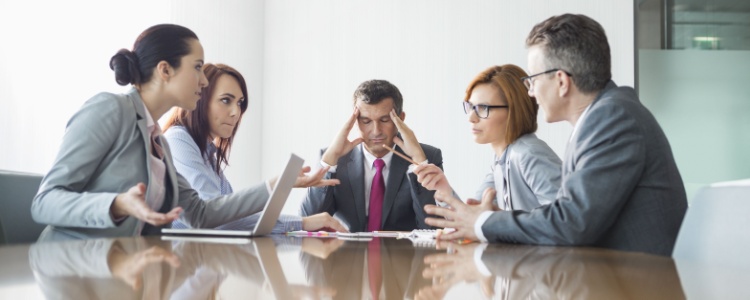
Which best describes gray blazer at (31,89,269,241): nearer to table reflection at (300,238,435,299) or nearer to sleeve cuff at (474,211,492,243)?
sleeve cuff at (474,211,492,243)

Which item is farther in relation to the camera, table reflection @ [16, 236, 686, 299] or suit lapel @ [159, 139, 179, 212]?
suit lapel @ [159, 139, 179, 212]

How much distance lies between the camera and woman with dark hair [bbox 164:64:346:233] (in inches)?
115

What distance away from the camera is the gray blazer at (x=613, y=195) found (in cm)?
170

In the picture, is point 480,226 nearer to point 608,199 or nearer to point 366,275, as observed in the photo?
point 608,199

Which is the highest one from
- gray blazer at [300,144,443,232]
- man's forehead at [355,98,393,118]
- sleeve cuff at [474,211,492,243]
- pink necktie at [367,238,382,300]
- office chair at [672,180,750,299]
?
man's forehead at [355,98,393,118]

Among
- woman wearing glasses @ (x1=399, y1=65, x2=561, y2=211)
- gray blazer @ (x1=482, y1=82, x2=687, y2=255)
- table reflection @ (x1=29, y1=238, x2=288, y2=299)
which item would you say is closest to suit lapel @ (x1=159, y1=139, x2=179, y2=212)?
woman wearing glasses @ (x1=399, y1=65, x2=561, y2=211)

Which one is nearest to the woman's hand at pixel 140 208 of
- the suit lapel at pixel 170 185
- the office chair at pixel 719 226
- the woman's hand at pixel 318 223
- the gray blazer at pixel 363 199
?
the suit lapel at pixel 170 185

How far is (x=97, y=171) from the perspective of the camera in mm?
2143

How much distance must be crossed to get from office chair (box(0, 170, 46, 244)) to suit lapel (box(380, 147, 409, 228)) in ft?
4.95

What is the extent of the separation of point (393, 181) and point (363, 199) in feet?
0.50

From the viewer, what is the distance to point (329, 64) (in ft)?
19.1

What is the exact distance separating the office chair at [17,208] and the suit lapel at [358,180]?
1.46 m

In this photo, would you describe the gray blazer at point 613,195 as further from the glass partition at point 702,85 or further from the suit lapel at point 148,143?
the glass partition at point 702,85

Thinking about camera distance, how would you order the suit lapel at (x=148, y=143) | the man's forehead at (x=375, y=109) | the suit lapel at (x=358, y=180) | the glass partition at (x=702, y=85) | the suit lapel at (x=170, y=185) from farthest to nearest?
the glass partition at (x=702, y=85)
the man's forehead at (x=375, y=109)
the suit lapel at (x=358, y=180)
the suit lapel at (x=170, y=185)
the suit lapel at (x=148, y=143)
